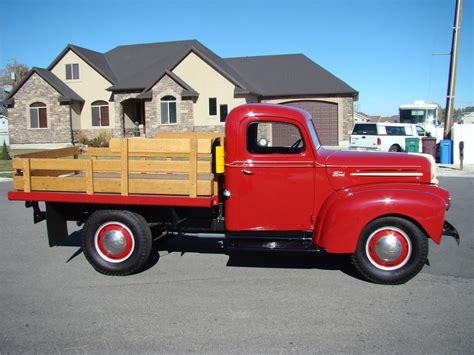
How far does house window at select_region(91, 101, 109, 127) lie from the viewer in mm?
34562

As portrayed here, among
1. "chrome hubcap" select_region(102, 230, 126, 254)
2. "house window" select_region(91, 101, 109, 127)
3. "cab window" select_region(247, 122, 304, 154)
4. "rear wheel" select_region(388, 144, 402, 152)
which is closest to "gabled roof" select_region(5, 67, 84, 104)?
"house window" select_region(91, 101, 109, 127)

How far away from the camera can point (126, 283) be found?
5469 mm

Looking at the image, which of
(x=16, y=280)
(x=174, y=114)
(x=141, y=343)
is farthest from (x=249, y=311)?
(x=174, y=114)

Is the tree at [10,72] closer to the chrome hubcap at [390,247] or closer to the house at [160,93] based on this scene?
the house at [160,93]

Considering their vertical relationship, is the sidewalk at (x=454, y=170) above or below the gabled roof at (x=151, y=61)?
below

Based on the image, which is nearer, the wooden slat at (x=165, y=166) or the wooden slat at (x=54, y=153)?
the wooden slat at (x=165, y=166)

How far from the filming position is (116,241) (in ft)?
18.7

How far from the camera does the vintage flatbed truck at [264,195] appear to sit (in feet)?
17.0

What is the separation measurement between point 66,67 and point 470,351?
35374mm

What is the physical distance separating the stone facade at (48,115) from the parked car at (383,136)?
21.1m

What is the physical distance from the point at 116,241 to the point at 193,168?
1.35 meters

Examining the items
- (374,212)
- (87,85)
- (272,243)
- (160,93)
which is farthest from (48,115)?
(374,212)

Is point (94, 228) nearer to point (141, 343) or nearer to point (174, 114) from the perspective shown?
point (141, 343)

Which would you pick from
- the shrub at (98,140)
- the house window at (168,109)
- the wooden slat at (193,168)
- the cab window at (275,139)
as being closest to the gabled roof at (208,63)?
the house window at (168,109)
